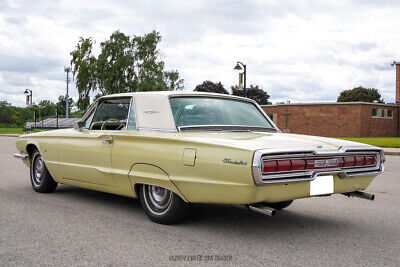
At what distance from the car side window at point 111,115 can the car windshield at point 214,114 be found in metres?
0.79

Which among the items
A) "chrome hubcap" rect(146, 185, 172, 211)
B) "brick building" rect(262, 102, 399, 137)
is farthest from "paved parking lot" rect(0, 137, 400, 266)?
"brick building" rect(262, 102, 399, 137)

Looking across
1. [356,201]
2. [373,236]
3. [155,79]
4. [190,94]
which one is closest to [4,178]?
[190,94]

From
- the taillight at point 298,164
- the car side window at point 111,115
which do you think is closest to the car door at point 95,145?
the car side window at point 111,115

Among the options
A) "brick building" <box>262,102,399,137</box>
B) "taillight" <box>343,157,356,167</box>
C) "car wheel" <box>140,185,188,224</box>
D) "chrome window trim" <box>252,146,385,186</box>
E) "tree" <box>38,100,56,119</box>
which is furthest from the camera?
"tree" <box>38,100,56,119</box>

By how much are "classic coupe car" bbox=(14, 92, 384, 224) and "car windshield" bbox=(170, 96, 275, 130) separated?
13 mm

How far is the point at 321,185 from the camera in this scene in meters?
4.21

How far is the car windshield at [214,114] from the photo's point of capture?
4938mm

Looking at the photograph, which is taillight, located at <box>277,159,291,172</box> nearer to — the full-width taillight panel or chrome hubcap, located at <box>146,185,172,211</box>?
the full-width taillight panel

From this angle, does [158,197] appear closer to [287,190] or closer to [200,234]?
[200,234]

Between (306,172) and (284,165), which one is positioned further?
(306,172)

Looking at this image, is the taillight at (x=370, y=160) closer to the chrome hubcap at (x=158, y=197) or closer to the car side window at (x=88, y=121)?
the chrome hubcap at (x=158, y=197)

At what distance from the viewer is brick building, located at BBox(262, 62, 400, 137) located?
42500 mm

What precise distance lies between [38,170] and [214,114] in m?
3.37

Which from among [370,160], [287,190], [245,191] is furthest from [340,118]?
[245,191]
